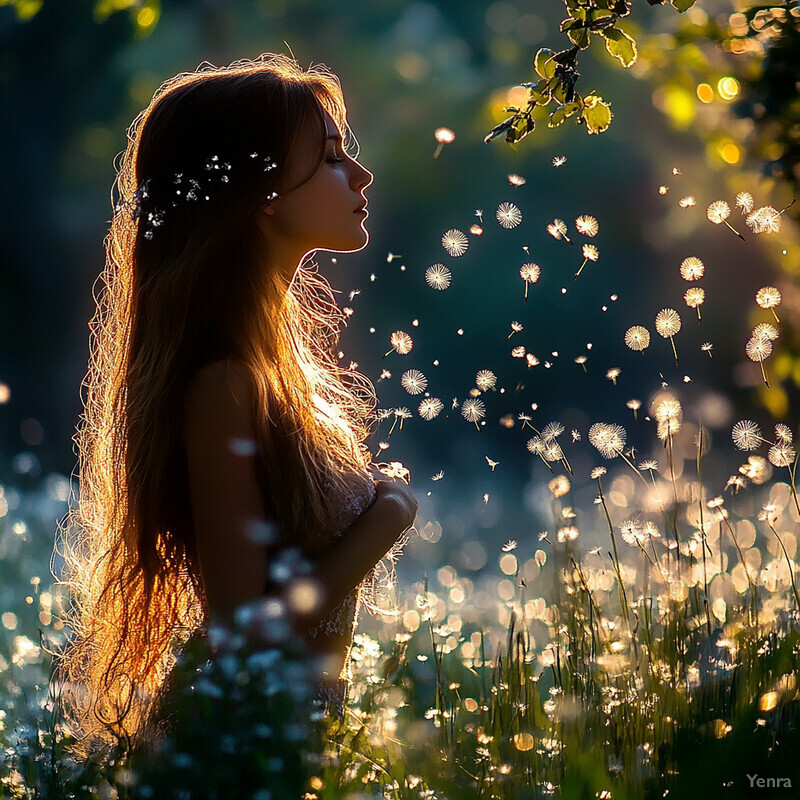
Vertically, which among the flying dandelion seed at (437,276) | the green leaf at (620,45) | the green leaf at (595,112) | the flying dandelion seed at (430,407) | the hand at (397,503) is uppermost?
the green leaf at (620,45)

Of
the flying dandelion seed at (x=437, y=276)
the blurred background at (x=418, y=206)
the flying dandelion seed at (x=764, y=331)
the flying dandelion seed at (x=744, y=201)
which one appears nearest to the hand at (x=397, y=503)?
the flying dandelion seed at (x=437, y=276)

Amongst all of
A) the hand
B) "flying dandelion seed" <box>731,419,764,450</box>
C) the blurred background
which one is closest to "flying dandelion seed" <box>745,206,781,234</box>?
"flying dandelion seed" <box>731,419,764,450</box>

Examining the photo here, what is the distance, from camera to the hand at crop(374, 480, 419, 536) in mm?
2609

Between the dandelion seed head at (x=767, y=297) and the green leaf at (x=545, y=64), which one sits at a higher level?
the green leaf at (x=545, y=64)

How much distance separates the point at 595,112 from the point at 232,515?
157cm

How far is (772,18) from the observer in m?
3.19

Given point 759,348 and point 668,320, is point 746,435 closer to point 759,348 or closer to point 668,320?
point 759,348

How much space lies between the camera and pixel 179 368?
8.07 ft

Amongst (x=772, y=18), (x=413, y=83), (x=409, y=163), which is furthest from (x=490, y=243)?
(x=772, y=18)

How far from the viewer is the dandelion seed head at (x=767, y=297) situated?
292 cm

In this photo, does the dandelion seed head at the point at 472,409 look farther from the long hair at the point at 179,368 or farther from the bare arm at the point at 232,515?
the bare arm at the point at 232,515

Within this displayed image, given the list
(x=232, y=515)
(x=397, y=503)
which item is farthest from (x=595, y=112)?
(x=232, y=515)

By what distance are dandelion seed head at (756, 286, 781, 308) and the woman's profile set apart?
1219mm

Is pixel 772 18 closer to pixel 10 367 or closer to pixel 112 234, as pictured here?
pixel 112 234
